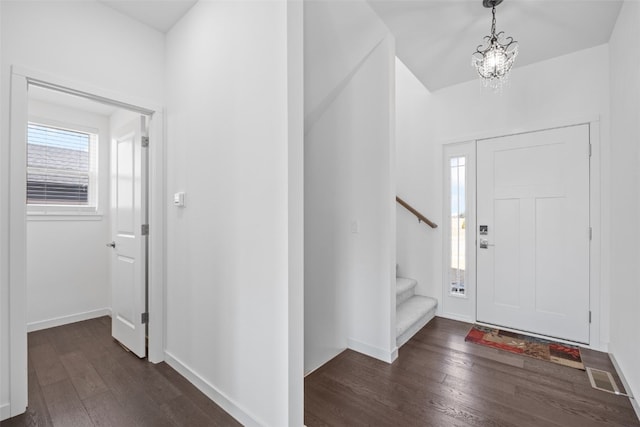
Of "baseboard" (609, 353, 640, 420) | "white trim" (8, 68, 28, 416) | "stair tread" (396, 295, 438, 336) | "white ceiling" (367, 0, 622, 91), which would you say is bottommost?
"baseboard" (609, 353, 640, 420)

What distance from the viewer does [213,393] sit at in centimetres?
191

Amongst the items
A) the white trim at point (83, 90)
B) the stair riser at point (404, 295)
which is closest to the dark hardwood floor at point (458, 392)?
the stair riser at point (404, 295)

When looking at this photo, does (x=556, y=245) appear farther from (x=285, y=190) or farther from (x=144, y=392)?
(x=144, y=392)

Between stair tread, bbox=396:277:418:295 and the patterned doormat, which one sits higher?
stair tread, bbox=396:277:418:295

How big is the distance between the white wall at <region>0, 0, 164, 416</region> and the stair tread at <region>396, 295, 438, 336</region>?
9.21ft

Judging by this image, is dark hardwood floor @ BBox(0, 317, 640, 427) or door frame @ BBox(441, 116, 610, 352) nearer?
dark hardwood floor @ BBox(0, 317, 640, 427)

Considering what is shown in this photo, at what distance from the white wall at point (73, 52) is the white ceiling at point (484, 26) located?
1837 mm

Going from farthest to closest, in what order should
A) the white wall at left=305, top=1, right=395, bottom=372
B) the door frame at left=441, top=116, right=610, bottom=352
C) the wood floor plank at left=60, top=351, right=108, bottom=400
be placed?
the door frame at left=441, top=116, right=610, bottom=352, the white wall at left=305, top=1, right=395, bottom=372, the wood floor plank at left=60, top=351, right=108, bottom=400

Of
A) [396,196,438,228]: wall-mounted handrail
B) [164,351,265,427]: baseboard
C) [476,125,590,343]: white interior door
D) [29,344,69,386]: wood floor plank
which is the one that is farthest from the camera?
[396,196,438,228]: wall-mounted handrail

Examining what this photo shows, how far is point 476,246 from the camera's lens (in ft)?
10.5

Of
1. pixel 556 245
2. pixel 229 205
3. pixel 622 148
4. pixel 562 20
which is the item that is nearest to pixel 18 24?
pixel 229 205

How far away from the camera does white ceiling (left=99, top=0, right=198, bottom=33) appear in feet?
6.93

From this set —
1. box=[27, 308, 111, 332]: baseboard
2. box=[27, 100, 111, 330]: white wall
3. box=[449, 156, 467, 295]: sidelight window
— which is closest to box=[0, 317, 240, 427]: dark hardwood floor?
box=[27, 308, 111, 332]: baseboard

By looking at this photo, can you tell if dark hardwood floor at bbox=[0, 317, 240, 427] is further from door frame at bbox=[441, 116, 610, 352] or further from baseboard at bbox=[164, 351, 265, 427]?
door frame at bbox=[441, 116, 610, 352]
